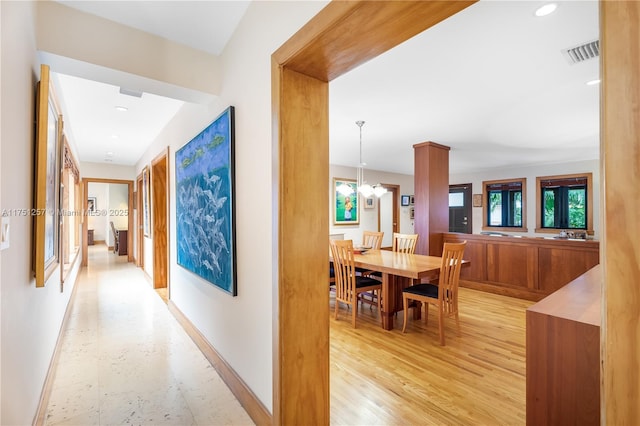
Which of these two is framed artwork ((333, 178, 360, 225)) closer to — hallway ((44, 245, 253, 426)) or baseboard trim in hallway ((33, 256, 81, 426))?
hallway ((44, 245, 253, 426))

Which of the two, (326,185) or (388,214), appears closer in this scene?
(326,185)

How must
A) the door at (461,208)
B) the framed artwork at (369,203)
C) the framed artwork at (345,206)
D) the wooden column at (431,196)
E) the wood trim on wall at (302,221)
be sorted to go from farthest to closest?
the door at (461,208) < the framed artwork at (369,203) < the framed artwork at (345,206) < the wooden column at (431,196) < the wood trim on wall at (302,221)

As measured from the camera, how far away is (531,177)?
23.7 ft

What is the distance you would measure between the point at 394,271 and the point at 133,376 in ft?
7.99

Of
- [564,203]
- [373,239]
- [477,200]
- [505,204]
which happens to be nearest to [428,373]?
[373,239]

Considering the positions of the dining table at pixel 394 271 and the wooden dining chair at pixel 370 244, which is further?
the wooden dining chair at pixel 370 244

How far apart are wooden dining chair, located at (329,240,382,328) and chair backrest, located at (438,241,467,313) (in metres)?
0.79

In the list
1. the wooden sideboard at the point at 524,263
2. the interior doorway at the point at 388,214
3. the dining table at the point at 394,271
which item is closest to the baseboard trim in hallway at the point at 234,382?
the dining table at the point at 394,271

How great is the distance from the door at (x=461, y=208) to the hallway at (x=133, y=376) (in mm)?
7905

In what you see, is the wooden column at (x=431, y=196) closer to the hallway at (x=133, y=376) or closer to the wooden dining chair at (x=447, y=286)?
the wooden dining chair at (x=447, y=286)

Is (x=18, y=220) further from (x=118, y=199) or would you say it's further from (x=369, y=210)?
(x=118, y=199)

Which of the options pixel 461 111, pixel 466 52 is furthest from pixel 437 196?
pixel 466 52

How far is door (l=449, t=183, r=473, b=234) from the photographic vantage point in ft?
A: 27.8

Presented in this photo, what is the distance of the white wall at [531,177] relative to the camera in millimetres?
6406
